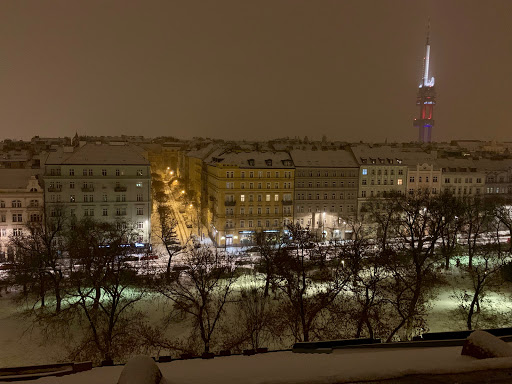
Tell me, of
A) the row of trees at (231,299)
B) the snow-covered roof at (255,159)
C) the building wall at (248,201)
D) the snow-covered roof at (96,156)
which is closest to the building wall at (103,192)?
the snow-covered roof at (96,156)

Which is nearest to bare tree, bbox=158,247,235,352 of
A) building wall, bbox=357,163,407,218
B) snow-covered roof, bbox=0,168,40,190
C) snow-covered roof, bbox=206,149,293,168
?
snow-covered roof, bbox=206,149,293,168

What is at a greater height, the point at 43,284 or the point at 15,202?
the point at 15,202

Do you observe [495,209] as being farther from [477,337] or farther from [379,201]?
[477,337]

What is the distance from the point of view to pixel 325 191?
60031 mm

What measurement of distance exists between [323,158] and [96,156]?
29373mm

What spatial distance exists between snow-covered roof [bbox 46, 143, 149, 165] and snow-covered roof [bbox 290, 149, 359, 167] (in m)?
20.4

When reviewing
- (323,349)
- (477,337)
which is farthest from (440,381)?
(323,349)

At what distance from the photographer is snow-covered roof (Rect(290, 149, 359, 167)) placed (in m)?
59.8

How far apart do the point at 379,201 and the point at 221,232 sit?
71.3 feet

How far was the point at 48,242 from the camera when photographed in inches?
1368

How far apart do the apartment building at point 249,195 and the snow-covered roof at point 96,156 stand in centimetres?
1046

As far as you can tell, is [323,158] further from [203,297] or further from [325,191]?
[203,297]

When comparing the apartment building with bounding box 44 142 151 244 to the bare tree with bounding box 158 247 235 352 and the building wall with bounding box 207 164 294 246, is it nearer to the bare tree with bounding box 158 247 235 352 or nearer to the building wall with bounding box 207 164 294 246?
the building wall with bounding box 207 164 294 246

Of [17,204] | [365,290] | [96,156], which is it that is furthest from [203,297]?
[96,156]
